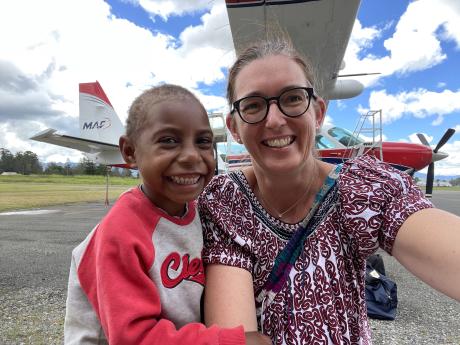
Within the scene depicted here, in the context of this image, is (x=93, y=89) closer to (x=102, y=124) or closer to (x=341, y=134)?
(x=102, y=124)

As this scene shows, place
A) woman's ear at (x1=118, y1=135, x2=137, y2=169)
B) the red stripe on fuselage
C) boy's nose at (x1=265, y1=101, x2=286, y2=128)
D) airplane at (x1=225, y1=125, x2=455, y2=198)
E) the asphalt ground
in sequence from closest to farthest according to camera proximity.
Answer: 1. boy's nose at (x1=265, y1=101, x2=286, y2=128)
2. woman's ear at (x1=118, y1=135, x2=137, y2=169)
3. the asphalt ground
4. airplane at (x1=225, y1=125, x2=455, y2=198)
5. the red stripe on fuselage

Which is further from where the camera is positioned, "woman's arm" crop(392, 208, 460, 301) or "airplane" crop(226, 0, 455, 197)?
"airplane" crop(226, 0, 455, 197)

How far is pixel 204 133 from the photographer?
1.05 metres

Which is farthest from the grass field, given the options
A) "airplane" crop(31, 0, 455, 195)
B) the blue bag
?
the blue bag

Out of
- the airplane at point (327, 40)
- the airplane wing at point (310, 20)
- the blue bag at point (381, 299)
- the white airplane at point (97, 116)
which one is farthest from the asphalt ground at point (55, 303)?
the white airplane at point (97, 116)

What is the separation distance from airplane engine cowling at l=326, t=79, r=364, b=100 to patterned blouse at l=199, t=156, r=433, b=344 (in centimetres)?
885

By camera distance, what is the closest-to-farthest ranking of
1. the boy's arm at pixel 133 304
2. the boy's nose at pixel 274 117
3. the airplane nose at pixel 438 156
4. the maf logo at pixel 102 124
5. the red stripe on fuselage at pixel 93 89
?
1. the boy's arm at pixel 133 304
2. the boy's nose at pixel 274 117
3. the airplane nose at pixel 438 156
4. the red stripe on fuselage at pixel 93 89
5. the maf logo at pixel 102 124

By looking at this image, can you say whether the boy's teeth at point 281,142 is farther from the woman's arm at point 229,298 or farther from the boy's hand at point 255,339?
the boy's hand at point 255,339

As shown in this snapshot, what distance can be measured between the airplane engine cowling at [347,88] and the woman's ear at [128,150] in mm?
8869

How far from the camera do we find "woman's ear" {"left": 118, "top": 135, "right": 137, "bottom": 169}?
3.53 feet

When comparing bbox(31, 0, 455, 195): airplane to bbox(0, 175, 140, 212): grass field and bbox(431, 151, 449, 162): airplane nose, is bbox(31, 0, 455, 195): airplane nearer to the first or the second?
bbox(431, 151, 449, 162): airplane nose

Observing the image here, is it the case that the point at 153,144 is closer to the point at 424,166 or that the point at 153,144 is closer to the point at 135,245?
the point at 135,245

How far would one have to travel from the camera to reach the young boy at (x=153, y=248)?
743mm

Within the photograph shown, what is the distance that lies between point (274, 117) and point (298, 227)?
0.34 meters
